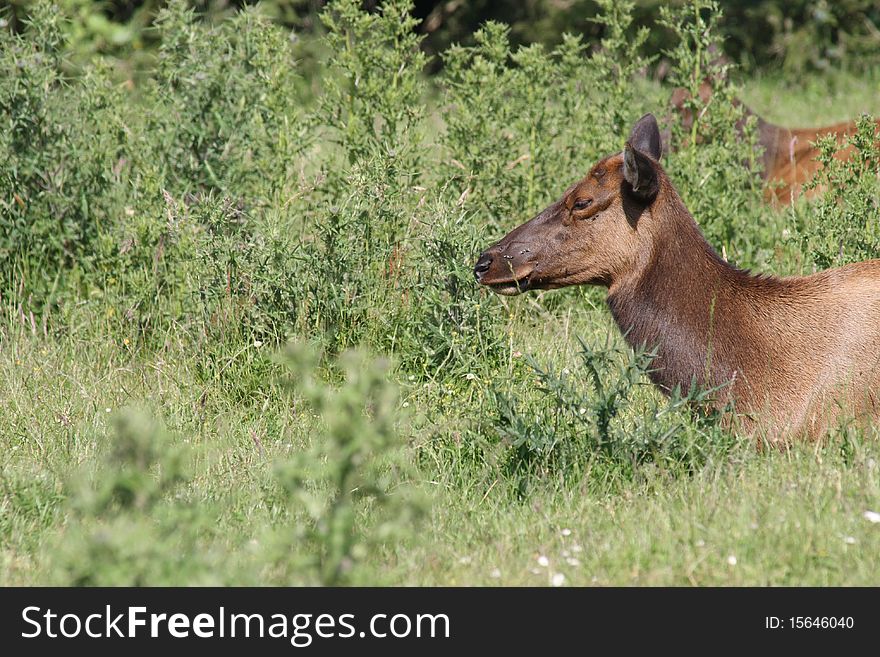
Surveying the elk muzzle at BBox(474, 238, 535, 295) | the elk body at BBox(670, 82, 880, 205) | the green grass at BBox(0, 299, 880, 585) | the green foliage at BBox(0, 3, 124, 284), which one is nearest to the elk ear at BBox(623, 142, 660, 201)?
the elk muzzle at BBox(474, 238, 535, 295)

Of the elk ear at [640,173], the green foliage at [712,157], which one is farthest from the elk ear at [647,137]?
the green foliage at [712,157]

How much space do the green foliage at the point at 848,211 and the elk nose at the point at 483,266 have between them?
2075 mm

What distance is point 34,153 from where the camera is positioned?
7.43 metres

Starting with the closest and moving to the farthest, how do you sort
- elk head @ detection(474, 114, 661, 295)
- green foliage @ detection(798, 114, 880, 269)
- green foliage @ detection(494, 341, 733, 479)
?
green foliage @ detection(494, 341, 733, 479), elk head @ detection(474, 114, 661, 295), green foliage @ detection(798, 114, 880, 269)

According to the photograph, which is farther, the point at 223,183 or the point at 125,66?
the point at 125,66

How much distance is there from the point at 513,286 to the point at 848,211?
6.95 feet

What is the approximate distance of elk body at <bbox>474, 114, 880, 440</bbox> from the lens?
18.4 ft

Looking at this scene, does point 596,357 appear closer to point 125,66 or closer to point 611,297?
point 611,297

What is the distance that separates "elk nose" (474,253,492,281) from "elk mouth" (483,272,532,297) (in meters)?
0.06

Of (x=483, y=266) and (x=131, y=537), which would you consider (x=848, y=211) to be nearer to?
(x=483, y=266)

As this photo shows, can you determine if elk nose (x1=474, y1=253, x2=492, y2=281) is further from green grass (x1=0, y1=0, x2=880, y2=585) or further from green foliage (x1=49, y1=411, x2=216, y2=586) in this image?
green foliage (x1=49, y1=411, x2=216, y2=586)

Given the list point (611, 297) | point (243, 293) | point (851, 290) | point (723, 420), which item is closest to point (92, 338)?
point (243, 293)

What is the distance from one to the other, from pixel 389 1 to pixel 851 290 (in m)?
3.50

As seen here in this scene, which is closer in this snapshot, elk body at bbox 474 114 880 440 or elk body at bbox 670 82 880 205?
elk body at bbox 474 114 880 440
